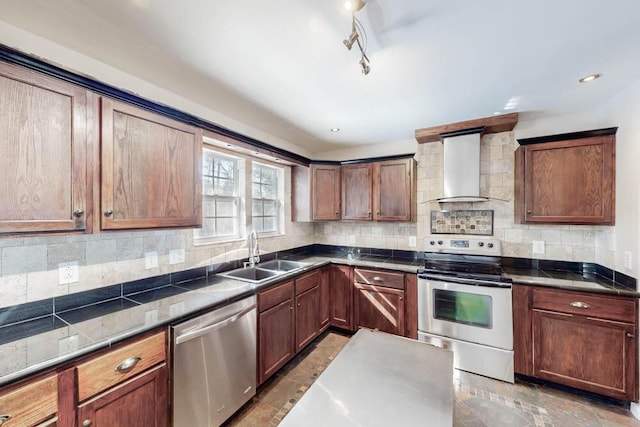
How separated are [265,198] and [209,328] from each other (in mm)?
1787

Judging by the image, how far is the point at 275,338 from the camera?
224 centimetres

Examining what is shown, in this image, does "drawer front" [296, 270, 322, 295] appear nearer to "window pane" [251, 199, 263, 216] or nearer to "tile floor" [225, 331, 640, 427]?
"tile floor" [225, 331, 640, 427]

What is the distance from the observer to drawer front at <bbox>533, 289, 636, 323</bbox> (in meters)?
1.91

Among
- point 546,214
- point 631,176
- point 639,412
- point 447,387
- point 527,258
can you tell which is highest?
point 631,176

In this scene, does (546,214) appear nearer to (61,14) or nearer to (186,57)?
(186,57)

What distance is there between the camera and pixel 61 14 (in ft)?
4.08

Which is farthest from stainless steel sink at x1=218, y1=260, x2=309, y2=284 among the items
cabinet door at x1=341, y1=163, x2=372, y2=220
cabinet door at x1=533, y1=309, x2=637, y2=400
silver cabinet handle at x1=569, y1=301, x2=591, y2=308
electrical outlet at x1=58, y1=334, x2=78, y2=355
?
silver cabinet handle at x1=569, y1=301, x2=591, y2=308

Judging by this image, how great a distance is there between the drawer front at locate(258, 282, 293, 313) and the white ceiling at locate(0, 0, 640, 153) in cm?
164

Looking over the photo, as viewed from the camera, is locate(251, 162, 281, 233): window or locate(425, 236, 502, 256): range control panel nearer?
locate(425, 236, 502, 256): range control panel

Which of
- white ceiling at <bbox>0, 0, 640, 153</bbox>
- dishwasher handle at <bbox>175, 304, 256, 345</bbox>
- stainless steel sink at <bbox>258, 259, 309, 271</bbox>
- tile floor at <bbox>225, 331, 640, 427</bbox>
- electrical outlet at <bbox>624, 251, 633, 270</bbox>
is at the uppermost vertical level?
white ceiling at <bbox>0, 0, 640, 153</bbox>

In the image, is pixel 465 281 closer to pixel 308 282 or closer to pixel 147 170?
pixel 308 282

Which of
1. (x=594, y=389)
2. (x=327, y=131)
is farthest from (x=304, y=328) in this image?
(x=594, y=389)

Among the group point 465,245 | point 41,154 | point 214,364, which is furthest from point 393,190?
point 41,154

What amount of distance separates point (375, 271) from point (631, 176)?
7.29ft
